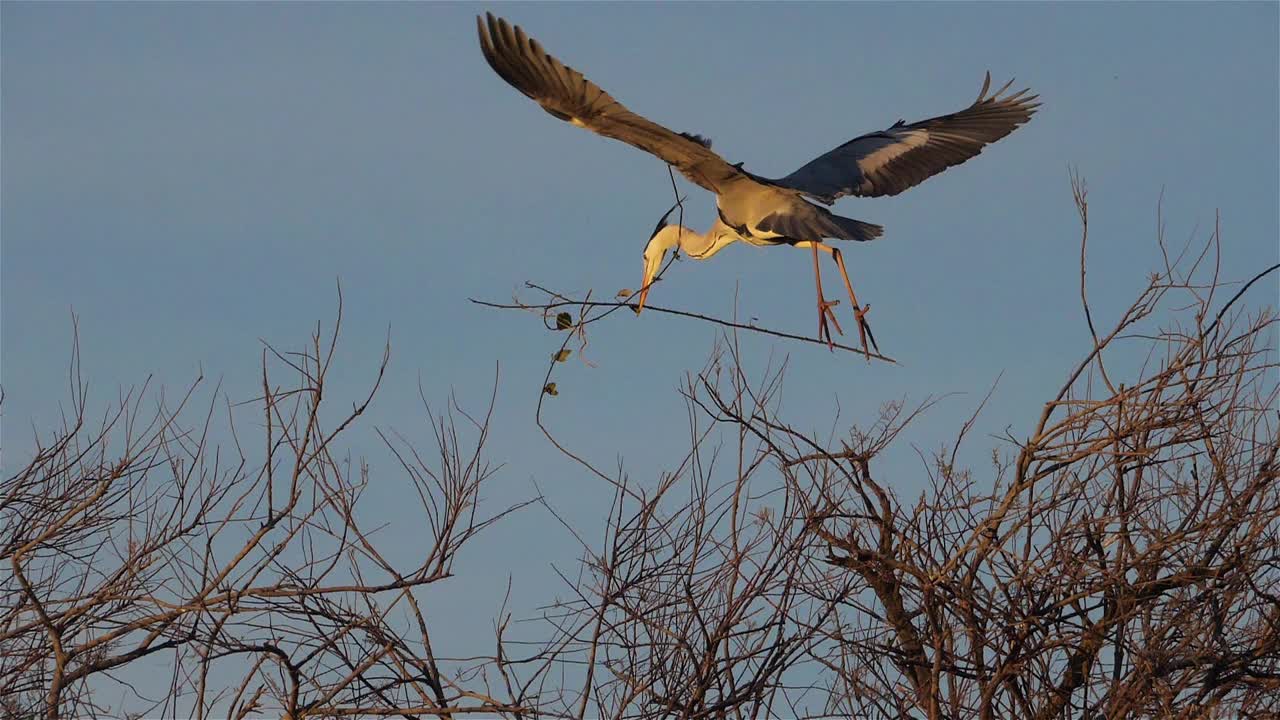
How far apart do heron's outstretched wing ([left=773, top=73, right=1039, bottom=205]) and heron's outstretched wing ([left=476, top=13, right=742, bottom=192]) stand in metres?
1.30

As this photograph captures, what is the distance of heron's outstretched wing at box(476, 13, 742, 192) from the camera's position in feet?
19.7

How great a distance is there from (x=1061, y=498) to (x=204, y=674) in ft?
10.4

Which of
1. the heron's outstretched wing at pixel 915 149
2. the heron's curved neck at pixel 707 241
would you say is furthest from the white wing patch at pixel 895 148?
the heron's curved neck at pixel 707 241

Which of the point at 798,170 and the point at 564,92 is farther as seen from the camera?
the point at 798,170

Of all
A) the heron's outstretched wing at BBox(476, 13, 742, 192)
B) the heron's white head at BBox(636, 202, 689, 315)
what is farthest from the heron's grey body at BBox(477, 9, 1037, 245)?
the heron's white head at BBox(636, 202, 689, 315)

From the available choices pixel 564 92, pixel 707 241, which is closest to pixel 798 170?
pixel 707 241

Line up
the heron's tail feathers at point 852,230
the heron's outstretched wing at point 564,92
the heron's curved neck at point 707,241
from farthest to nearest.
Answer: the heron's curved neck at point 707,241 → the heron's tail feathers at point 852,230 → the heron's outstretched wing at point 564,92

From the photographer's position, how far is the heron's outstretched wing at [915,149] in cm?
782

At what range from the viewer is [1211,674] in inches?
190

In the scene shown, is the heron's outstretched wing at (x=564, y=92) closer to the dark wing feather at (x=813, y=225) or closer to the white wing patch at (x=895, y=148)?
the dark wing feather at (x=813, y=225)

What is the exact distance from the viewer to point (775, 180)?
7.06 metres

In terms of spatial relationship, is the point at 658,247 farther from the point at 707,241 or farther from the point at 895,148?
the point at 895,148

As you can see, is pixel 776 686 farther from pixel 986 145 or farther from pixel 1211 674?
pixel 986 145

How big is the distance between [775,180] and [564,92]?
56.5 inches
